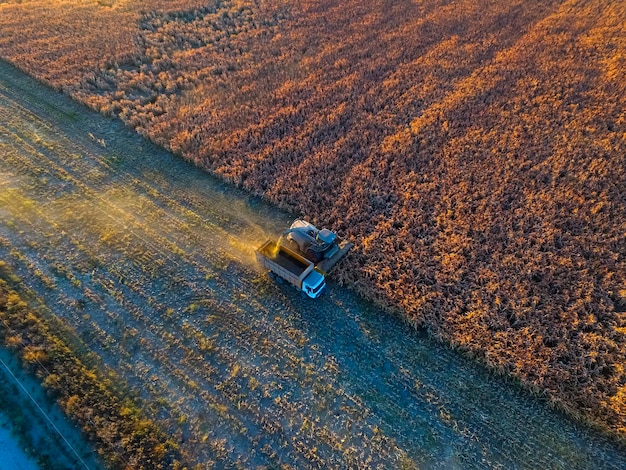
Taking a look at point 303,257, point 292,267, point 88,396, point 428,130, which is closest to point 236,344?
point 292,267

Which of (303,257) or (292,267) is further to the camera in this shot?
(303,257)

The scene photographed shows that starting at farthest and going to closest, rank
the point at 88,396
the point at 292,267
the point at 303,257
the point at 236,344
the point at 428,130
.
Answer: the point at 428,130
the point at 303,257
the point at 292,267
the point at 236,344
the point at 88,396

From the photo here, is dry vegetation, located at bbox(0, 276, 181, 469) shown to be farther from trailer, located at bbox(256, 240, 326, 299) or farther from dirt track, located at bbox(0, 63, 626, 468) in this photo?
trailer, located at bbox(256, 240, 326, 299)

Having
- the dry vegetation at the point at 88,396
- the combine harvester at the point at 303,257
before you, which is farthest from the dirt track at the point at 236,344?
the combine harvester at the point at 303,257

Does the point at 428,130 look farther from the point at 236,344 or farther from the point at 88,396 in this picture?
the point at 88,396

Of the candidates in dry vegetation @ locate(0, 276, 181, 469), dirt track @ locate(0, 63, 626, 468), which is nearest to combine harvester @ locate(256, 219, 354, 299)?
dirt track @ locate(0, 63, 626, 468)

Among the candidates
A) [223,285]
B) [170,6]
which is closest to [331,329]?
[223,285]
